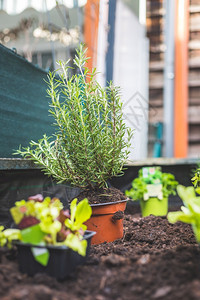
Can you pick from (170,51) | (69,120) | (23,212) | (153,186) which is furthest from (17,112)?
(170,51)

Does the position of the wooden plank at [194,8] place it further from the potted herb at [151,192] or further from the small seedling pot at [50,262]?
the small seedling pot at [50,262]

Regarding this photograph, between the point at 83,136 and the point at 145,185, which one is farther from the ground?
the point at 83,136

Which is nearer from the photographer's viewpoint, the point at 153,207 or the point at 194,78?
the point at 153,207

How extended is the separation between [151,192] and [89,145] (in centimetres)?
105

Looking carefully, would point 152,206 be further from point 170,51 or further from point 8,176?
point 170,51

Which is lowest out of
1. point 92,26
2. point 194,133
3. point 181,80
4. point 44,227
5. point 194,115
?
point 44,227

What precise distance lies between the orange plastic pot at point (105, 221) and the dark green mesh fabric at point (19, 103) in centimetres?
Result: 62

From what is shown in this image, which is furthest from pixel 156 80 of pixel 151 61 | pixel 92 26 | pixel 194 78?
pixel 92 26

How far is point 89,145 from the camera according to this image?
1337mm

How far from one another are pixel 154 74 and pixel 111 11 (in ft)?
4.88

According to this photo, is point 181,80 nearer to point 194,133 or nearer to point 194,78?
point 194,78

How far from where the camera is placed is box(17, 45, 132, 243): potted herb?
132 cm

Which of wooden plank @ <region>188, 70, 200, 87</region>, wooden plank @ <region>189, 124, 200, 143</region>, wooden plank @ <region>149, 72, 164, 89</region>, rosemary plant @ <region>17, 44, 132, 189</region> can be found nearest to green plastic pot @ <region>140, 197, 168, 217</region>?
rosemary plant @ <region>17, 44, 132, 189</region>

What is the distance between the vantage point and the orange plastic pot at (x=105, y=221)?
1.36 metres
